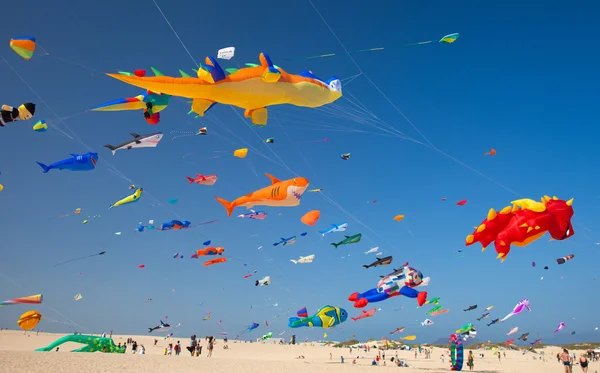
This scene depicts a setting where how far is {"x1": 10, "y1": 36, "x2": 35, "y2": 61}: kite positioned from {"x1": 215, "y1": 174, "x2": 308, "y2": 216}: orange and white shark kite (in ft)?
17.1

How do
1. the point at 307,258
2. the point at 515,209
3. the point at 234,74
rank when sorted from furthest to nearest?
the point at 307,258 → the point at 515,209 → the point at 234,74

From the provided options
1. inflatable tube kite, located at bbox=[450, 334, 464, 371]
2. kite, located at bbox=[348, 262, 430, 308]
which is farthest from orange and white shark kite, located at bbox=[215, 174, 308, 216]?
inflatable tube kite, located at bbox=[450, 334, 464, 371]

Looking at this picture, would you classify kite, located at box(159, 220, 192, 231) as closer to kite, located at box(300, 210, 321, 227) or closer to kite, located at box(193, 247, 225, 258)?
kite, located at box(193, 247, 225, 258)

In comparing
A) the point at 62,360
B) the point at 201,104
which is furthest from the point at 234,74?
the point at 62,360

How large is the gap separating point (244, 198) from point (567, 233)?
796cm

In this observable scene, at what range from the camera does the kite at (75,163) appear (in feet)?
33.5

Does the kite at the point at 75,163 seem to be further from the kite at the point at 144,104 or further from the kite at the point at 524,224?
the kite at the point at 524,224

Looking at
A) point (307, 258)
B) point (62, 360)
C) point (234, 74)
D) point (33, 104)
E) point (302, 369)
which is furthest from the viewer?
point (307, 258)

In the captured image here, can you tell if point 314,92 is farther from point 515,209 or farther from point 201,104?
point 515,209

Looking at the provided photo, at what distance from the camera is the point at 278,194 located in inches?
355

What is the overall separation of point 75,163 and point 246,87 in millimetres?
6584

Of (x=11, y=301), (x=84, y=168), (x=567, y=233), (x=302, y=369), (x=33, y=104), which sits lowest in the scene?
(x=302, y=369)

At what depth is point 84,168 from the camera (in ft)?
34.3

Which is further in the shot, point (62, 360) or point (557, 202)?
point (62, 360)
